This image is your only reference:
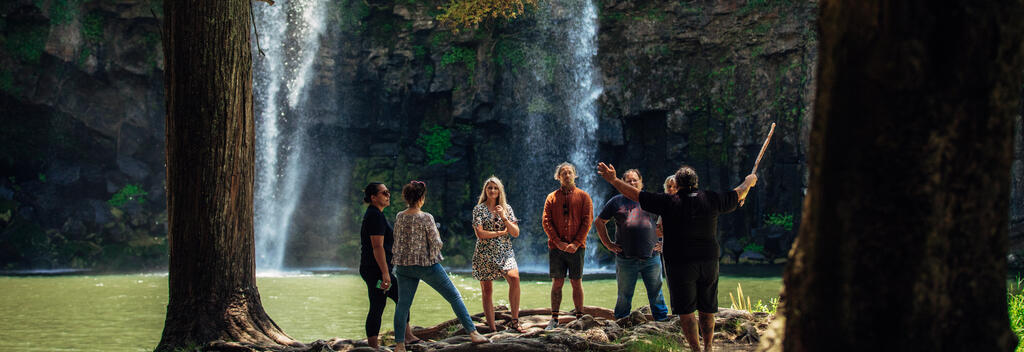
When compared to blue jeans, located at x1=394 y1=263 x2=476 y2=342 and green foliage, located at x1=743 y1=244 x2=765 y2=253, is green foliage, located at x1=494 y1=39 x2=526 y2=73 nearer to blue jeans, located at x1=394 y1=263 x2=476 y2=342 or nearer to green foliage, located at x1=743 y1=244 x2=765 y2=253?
green foliage, located at x1=743 y1=244 x2=765 y2=253

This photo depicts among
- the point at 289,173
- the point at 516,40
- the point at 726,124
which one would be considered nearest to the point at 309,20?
the point at 289,173

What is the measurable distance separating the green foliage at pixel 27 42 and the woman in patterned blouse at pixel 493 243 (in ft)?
67.5

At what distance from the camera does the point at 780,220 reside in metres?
21.9

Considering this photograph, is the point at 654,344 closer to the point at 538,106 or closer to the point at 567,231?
the point at 567,231

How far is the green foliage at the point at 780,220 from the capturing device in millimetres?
21641

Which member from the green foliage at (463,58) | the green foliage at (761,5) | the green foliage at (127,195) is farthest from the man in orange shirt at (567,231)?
the green foliage at (127,195)

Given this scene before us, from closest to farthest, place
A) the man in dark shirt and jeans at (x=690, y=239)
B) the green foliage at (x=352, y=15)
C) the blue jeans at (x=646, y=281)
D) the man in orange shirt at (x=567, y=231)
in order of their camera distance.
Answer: the man in dark shirt and jeans at (x=690, y=239)
the man in orange shirt at (x=567, y=231)
the blue jeans at (x=646, y=281)
the green foliage at (x=352, y=15)

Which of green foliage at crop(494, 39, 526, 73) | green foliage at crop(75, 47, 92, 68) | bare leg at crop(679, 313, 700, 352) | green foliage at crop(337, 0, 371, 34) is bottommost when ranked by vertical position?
bare leg at crop(679, 313, 700, 352)

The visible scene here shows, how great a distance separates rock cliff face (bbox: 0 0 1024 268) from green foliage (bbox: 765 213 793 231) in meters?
0.06

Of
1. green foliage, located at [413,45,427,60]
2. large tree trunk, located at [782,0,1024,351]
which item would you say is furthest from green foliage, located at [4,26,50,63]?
large tree trunk, located at [782,0,1024,351]

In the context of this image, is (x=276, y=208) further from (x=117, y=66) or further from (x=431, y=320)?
(x=431, y=320)

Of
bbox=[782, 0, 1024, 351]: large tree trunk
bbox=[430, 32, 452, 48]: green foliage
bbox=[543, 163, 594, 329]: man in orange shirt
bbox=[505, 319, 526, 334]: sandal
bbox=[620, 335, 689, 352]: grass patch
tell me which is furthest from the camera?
bbox=[430, 32, 452, 48]: green foliage

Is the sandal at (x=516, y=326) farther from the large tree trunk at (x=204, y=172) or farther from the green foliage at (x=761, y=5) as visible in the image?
the green foliage at (x=761, y=5)

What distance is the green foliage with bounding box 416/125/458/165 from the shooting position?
2397 centimetres
